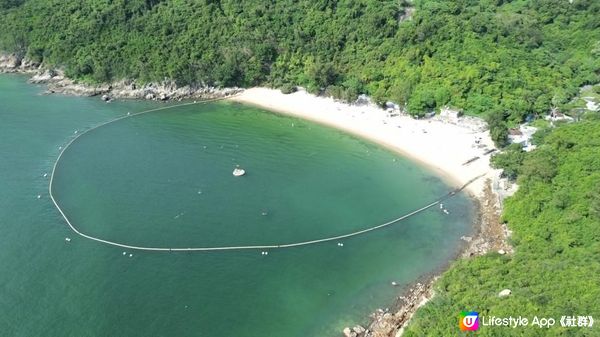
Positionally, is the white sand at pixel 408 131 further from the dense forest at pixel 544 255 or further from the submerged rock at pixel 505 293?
the submerged rock at pixel 505 293

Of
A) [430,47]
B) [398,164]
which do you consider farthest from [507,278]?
[430,47]

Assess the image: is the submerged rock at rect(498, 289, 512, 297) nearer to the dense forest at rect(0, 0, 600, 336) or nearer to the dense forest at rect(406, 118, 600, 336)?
the dense forest at rect(406, 118, 600, 336)

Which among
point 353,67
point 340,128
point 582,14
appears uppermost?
point 582,14

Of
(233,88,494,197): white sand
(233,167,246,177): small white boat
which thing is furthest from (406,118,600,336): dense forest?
(233,167,246,177): small white boat

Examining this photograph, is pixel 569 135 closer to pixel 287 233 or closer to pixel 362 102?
pixel 362 102

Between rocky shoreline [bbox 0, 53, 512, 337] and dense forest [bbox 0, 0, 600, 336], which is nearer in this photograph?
rocky shoreline [bbox 0, 53, 512, 337]

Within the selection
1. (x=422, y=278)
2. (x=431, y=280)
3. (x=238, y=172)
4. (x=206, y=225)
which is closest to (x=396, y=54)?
(x=238, y=172)

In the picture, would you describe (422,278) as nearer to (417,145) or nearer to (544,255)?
(544,255)
